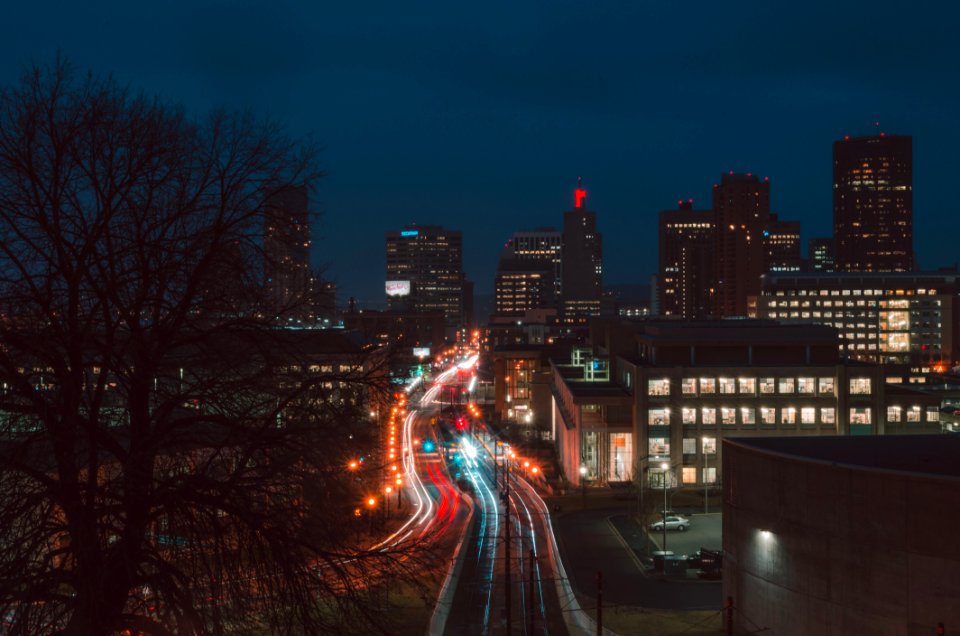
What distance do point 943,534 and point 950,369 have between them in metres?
119

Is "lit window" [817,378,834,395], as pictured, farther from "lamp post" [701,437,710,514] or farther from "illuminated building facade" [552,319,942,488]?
"lamp post" [701,437,710,514]

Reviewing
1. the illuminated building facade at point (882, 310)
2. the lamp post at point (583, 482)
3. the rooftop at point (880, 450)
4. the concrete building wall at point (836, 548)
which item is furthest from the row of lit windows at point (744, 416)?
the illuminated building facade at point (882, 310)

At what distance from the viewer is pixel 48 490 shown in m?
6.57

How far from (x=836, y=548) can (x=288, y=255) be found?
17515 millimetres

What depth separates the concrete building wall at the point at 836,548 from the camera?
744 inches

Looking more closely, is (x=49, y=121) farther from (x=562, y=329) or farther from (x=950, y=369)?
(x=562, y=329)

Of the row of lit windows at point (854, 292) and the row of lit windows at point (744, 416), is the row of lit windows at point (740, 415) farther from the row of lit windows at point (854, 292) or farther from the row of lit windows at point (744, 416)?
the row of lit windows at point (854, 292)

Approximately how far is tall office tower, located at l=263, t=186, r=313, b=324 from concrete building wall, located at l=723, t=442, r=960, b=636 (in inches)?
634

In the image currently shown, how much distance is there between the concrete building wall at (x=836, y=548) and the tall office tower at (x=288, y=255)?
634 inches

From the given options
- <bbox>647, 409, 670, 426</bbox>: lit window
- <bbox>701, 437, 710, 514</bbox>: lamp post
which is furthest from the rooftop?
<bbox>647, 409, 670, 426</bbox>: lit window

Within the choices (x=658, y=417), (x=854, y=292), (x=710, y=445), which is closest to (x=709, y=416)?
(x=710, y=445)

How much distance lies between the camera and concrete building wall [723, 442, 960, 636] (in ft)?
62.0

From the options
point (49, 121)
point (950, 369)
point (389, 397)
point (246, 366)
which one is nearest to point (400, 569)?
Answer: point (389, 397)

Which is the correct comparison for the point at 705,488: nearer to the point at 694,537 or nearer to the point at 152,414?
the point at 694,537
